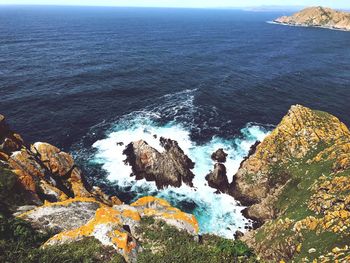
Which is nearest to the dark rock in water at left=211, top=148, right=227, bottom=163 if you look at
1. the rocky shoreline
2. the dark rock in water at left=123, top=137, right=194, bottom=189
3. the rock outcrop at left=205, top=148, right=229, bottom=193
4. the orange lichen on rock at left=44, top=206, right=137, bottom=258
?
the rocky shoreline

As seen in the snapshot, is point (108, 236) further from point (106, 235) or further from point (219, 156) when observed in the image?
point (219, 156)

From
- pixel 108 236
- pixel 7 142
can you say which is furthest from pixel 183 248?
pixel 7 142

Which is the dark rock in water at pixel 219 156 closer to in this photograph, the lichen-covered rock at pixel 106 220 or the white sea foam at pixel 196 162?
the white sea foam at pixel 196 162

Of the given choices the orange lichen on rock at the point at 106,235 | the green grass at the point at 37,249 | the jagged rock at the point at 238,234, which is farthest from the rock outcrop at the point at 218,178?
the green grass at the point at 37,249

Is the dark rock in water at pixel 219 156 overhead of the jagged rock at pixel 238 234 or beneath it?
overhead

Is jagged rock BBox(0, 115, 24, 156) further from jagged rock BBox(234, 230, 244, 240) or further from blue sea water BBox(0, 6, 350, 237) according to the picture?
jagged rock BBox(234, 230, 244, 240)
